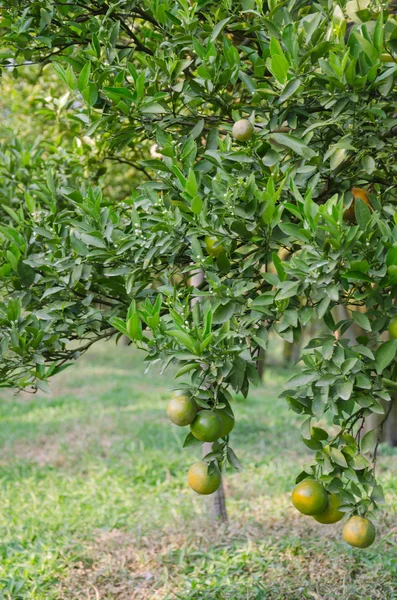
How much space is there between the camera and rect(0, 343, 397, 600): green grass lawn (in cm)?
313

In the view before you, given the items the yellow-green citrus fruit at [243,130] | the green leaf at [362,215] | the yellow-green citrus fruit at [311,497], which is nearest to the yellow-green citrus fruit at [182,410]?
the yellow-green citrus fruit at [311,497]

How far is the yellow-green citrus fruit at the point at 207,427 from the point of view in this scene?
1783mm

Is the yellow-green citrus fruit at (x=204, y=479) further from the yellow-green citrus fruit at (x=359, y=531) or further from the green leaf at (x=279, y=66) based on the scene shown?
the green leaf at (x=279, y=66)

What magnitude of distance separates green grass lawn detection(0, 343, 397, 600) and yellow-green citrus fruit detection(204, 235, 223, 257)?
1.83m

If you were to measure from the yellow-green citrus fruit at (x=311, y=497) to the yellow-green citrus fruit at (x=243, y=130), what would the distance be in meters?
1.06

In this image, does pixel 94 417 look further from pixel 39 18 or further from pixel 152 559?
pixel 39 18

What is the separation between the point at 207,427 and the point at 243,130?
86 cm

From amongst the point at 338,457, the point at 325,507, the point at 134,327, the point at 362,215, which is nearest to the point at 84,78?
the point at 134,327

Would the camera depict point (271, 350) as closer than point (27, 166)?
No

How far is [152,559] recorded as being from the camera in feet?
11.3

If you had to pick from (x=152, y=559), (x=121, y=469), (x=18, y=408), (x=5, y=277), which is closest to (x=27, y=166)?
(x=5, y=277)

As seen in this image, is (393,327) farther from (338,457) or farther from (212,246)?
(212,246)

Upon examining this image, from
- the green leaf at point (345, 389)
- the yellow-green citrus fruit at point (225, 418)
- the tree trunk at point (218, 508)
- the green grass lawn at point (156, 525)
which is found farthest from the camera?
the tree trunk at point (218, 508)

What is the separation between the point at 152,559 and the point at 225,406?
1950 mm
